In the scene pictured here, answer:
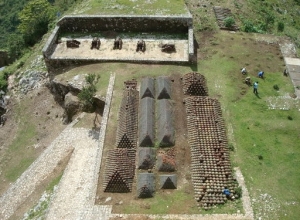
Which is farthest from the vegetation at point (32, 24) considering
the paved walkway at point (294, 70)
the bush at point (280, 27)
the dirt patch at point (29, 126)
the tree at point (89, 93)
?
the paved walkway at point (294, 70)

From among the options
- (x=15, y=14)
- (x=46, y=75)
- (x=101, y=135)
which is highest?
(x=101, y=135)

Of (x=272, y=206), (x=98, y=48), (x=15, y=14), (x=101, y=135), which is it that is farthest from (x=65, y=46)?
(x=15, y=14)

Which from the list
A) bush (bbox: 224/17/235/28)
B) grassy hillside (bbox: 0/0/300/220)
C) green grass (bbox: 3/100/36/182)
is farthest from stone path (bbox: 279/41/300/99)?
green grass (bbox: 3/100/36/182)

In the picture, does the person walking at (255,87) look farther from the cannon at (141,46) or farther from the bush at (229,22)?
the cannon at (141,46)

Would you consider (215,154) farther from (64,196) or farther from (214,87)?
(64,196)

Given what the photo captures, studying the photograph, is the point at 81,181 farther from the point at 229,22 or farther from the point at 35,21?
the point at 35,21

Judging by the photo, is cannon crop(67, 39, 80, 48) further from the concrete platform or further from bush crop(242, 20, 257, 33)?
bush crop(242, 20, 257, 33)
